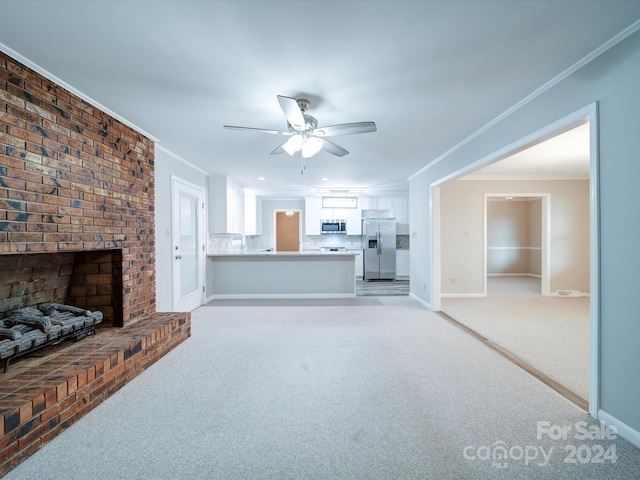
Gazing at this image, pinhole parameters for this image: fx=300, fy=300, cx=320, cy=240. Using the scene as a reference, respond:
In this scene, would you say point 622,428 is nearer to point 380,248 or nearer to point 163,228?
point 163,228

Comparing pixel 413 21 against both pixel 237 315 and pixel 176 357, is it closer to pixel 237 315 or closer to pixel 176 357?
pixel 176 357

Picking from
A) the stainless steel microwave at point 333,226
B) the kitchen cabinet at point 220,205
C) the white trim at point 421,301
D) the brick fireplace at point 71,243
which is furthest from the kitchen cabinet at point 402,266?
the brick fireplace at point 71,243

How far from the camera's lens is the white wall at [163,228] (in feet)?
12.1

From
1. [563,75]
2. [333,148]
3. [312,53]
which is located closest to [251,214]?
[333,148]

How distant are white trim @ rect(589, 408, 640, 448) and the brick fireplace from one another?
324 cm

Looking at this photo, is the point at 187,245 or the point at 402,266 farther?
the point at 402,266

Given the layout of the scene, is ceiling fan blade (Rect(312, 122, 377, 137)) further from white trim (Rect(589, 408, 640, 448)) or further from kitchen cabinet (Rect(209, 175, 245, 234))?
kitchen cabinet (Rect(209, 175, 245, 234))

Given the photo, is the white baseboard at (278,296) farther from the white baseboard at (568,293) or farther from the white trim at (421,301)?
the white baseboard at (568,293)

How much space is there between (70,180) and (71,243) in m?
0.49

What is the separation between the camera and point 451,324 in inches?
155

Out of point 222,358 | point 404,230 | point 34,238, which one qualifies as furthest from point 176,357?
point 404,230

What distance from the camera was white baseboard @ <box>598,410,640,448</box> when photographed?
1639 mm

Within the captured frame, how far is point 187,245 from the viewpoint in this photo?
4578 mm

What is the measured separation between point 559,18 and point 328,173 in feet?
12.9
